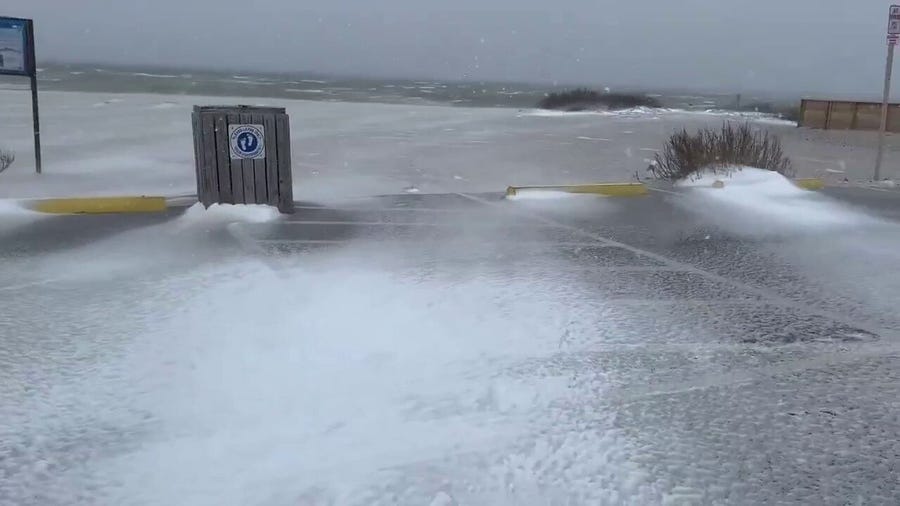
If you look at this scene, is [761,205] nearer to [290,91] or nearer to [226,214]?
[226,214]

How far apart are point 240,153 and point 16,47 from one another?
201 inches

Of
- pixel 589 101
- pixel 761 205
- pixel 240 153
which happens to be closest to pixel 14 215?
pixel 240 153

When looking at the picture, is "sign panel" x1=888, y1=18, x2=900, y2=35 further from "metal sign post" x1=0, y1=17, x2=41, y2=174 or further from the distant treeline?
the distant treeline

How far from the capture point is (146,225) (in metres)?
8.04

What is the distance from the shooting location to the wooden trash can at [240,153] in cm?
830

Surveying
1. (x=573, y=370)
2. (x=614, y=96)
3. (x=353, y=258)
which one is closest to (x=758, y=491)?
(x=573, y=370)

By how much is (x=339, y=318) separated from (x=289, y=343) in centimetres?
55

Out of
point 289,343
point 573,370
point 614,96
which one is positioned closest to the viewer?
point 573,370

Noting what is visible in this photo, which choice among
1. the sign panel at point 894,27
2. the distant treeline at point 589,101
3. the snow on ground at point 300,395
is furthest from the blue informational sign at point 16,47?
the distant treeline at point 589,101

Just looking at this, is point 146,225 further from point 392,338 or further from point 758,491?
point 758,491

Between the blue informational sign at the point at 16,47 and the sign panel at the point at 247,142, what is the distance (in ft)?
15.6

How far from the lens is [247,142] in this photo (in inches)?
333

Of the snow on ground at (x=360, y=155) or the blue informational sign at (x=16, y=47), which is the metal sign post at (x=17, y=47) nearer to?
the blue informational sign at (x=16, y=47)

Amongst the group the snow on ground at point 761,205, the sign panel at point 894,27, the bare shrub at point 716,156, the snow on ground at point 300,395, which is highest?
the sign panel at point 894,27
